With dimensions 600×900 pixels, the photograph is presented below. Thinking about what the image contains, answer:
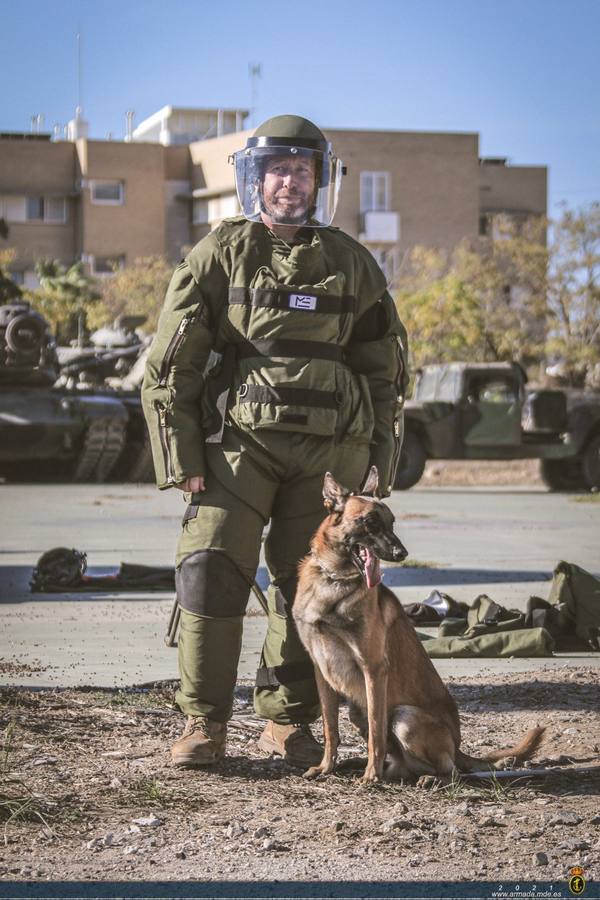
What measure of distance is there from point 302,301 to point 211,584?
1119mm

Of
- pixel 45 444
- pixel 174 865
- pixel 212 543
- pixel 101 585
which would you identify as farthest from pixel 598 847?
pixel 45 444

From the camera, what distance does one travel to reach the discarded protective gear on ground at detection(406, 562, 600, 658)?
882 centimetres

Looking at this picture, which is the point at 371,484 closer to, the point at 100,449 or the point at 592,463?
the point at 100,449

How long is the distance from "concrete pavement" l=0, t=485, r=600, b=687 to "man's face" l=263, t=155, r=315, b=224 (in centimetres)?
272

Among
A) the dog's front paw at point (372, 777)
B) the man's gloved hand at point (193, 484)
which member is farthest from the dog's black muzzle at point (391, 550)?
the man's gloved hand at point (193, 484)

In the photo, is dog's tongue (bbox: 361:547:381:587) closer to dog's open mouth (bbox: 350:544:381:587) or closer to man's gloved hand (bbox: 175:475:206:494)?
dog's open mouth (bbox: 350:544:381:587)

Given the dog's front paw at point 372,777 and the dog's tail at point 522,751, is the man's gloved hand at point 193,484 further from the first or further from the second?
the dog's tail at point 522,751

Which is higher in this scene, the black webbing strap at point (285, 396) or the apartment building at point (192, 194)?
the apartment building at point (192, 194)

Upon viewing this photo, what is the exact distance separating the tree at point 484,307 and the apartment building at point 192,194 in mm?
11947

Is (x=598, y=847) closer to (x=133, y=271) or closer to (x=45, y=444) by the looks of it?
(x=45, y=444)

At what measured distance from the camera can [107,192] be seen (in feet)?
219

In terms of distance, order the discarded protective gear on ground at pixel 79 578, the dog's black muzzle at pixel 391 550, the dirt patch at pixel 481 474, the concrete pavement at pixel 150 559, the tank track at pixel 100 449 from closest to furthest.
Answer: the dog's black muzzle at pixel 391 550, the concrete pavement at pixel 150 559, the discarded protective gear on ground at pixel 79 578, the tank track at pixel 100 449, the dirt patch at pixel 481 474

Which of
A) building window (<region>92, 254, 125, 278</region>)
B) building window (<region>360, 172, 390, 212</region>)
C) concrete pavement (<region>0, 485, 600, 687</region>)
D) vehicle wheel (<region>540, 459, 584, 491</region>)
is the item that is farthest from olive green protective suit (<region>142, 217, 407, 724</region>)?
building window (<region>92, 254, 125, 278</region>)

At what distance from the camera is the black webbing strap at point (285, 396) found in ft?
19.5
